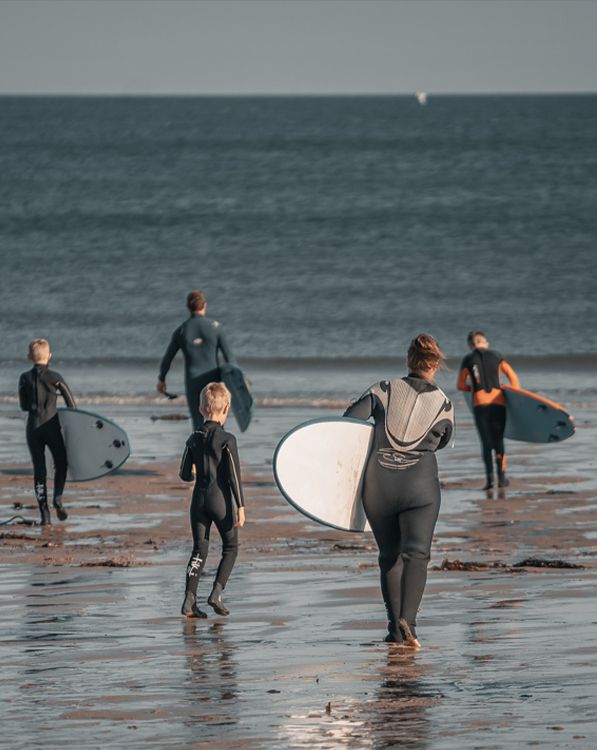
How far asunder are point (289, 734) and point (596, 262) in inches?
2010

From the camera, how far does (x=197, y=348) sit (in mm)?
14453

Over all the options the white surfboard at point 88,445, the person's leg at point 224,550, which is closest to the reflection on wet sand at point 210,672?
the person's leg at point 224,550

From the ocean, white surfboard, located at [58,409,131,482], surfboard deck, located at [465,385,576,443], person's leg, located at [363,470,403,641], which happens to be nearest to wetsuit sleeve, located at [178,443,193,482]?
person's leg, located at [363,470,403,641]

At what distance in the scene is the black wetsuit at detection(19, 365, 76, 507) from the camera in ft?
40.6

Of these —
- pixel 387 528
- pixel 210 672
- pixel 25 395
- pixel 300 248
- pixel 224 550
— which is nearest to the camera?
pixel 210 672

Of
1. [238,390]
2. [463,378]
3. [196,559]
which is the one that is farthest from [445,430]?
[238,390]

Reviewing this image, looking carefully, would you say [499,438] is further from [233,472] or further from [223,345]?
[233,472]

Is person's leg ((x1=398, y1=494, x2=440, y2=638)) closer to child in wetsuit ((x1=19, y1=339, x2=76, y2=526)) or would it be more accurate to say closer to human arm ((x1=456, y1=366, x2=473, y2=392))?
child in wetsuit ((x1=19, y1=339, x2=76, y2=526))

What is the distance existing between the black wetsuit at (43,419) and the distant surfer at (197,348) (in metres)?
1.95

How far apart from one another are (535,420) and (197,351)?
3499 mm

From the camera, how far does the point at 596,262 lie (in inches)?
2184

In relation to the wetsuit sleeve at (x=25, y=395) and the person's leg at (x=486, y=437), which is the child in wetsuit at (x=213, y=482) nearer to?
the wetsuit sleeve at (x=25, y=395)

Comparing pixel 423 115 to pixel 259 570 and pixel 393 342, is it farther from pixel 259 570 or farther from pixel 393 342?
pixel 259 570

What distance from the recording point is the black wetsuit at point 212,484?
8312 millimetres
